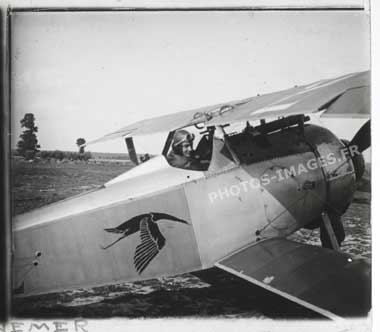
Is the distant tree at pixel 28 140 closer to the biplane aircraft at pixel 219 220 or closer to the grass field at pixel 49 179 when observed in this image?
the grass field at pixel 49 179

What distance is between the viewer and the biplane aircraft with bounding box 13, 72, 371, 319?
2416mm

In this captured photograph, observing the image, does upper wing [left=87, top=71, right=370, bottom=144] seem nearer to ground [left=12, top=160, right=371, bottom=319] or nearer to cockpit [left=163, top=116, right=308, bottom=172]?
cockpit [left=163, top=116, right=308, bottom=172]

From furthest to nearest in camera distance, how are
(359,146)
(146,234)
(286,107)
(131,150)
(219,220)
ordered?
1. (131,150)
2. (359,146)
3. (219,220)
4. (146,234)
5. (286,107)

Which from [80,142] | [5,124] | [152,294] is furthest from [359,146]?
[5,124]

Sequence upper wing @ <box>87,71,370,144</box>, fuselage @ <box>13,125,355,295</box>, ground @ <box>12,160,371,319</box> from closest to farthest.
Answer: upper wing @ <box>87,71,370,144</box>
fuselage @ <box>13,125,355,295</box>
ground @ <box>12,160,371,319</box>

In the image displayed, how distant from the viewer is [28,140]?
310cm

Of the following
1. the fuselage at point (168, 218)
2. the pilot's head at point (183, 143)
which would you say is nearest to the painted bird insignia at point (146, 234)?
the fuselage at point (168, 218)

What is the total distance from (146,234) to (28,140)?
142cm

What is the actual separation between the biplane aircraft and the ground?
1.15 ft

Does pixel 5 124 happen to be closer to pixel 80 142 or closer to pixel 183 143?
pixel 80 142

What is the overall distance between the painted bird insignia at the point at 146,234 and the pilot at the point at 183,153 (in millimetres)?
429

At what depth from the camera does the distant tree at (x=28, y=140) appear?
309 centimetres

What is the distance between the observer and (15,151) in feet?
10.1

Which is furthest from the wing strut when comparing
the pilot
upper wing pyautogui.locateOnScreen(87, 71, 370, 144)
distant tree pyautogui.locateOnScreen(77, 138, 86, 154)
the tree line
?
the tree line
